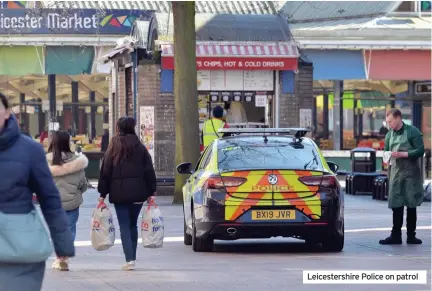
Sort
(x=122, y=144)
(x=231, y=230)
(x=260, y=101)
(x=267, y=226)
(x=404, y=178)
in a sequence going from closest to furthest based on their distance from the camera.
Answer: (x=122, y=144)
(x=267, y=226)
(x=231, y=230)
(x=404, y=178)
(x=260, y=101)

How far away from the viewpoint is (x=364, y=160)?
93.6 feet

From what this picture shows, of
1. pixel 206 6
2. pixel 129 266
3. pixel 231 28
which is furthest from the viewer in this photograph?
pixel 206 6

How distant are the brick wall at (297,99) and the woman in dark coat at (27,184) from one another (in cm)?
2029

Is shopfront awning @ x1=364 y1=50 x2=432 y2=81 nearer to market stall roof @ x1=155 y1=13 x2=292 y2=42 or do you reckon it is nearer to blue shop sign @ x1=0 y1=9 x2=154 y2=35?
blue shop sign @ x1=0 y1=9 x2=154 y2=35

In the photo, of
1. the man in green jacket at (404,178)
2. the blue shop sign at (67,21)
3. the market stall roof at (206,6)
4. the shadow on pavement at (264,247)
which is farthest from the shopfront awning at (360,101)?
the man in green jacket at (404,178)

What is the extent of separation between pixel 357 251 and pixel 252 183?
1.57m

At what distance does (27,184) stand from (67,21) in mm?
29066

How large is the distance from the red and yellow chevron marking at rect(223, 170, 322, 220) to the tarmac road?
1.76 ft

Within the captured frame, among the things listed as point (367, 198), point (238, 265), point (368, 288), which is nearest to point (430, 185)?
point (367, 198)

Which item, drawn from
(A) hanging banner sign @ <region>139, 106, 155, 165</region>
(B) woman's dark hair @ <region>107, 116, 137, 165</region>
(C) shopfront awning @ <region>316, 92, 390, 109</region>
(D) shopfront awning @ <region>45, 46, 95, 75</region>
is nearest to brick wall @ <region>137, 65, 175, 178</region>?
(A) hanging banner sign @ <region>139, 106, 155, 165</region>

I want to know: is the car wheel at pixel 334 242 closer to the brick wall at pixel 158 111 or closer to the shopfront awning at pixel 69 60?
the brick wall at pixel 158 111

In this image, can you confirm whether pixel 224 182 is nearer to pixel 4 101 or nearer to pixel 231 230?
pixel 231 230

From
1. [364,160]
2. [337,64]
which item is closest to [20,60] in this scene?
[337,64]

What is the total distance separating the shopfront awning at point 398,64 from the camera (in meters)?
35.3
